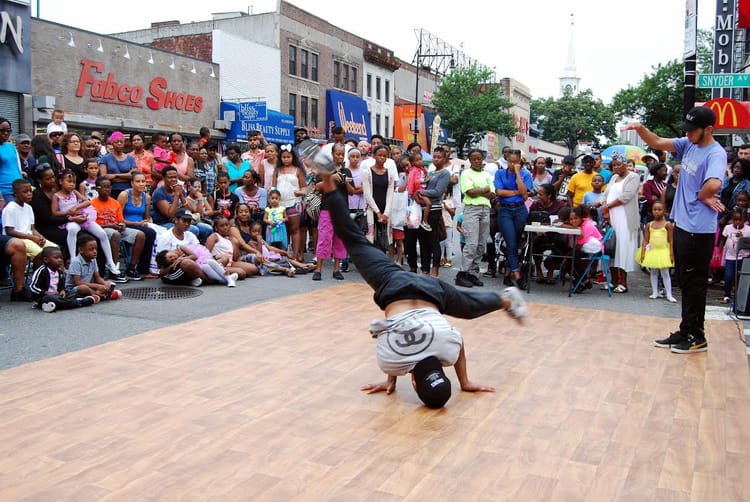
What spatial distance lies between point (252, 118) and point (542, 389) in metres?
23.7

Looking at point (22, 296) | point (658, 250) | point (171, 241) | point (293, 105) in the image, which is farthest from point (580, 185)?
point (293, 105)

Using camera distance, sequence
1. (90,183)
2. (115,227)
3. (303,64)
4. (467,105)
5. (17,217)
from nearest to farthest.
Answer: (17,217) → (115,227) → (90,183) → (303,64) → (467,105)

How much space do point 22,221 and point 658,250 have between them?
7.41 metres

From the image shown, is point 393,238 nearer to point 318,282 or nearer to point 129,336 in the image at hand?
point 318,282

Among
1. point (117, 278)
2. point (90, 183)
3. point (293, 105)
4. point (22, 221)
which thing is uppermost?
point (293, 105)

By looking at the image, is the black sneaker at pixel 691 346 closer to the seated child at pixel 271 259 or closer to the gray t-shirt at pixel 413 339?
the gray t-shirt at pixel 413 339

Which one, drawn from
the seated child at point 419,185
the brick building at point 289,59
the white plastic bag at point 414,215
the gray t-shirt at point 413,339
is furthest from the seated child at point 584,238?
the brick building at point 289,59

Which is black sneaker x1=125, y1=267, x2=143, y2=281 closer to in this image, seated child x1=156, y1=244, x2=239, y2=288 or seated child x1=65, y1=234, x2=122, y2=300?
seated child x1=156, y1=244, x2=239, y2=288

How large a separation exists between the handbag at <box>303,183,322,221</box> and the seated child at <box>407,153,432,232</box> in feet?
4.26

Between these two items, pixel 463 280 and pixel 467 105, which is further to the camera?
pixel 467 105

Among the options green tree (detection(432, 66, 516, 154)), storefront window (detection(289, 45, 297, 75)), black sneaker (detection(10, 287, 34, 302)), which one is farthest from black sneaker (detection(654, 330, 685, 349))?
green tree (detection(432, 66, 516, 154))

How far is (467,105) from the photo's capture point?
4897 centimetres

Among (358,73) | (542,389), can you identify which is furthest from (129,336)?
(358,73)

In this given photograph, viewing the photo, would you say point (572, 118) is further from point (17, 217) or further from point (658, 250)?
point (17, 217)
